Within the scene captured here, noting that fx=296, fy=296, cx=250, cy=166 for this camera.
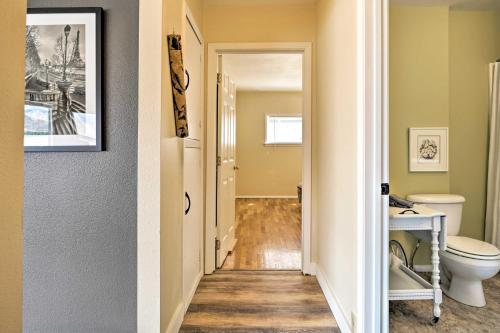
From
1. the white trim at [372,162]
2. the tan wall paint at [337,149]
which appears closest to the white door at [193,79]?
the tan wall paint at [337,149]

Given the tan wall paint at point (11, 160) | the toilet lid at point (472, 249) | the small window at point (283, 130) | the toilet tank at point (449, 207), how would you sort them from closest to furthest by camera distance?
the tan wall paint at point (11, 160) < the toilet lid at point (472, 249) < the toilet tank at point (449, 207) < the small window at point (283, 130)

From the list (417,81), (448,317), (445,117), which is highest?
(417,81)

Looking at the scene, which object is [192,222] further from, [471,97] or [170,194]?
[471,97]

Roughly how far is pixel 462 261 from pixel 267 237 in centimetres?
226

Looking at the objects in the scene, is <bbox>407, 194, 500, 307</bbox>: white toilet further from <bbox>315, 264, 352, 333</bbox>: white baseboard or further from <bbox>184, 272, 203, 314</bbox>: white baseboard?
<bbox>184, 272, 203, 314</bbox>: white baseboard

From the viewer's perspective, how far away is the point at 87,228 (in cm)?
160

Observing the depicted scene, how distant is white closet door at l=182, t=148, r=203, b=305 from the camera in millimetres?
2119

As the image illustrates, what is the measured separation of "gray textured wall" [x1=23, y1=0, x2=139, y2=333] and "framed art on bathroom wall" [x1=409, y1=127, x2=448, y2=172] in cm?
238

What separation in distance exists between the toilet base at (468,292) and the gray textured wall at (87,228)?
2.28 m

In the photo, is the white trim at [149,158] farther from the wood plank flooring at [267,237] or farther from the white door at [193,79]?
the wood plank flooring at [267,237]

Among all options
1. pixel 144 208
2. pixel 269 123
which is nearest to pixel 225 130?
pixel 144 208

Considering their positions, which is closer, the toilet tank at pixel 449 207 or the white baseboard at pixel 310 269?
the toilet tank at pixel 449 207

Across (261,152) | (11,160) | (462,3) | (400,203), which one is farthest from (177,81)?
(261,152)

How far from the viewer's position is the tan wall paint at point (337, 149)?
1696 mm
